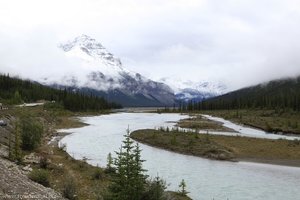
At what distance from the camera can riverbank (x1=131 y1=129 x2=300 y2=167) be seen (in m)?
65.4

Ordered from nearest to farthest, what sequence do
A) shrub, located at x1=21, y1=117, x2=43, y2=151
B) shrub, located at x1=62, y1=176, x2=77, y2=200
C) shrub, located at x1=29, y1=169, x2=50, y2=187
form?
shrub, located at x1=62, y1=176, x2=77, y2=200
shrub, located at x1=29, y1=169, x2=50, y2=187
shrub, located at x1=21, y1=117, x2=43, y2=151

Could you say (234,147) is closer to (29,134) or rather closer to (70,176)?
(29,134)

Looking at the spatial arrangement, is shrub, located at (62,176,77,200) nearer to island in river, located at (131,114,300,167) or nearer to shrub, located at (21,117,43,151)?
shrub, located at (21,117,43,151)

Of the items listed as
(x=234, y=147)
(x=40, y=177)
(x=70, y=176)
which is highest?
(x=40, y=177)

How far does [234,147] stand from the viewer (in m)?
73.2

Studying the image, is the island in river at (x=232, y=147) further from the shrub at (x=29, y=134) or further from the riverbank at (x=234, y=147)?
the shrub at (x=29, y=134)

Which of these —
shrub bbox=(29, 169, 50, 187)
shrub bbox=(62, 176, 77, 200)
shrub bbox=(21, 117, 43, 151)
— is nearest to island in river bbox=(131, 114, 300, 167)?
shrub bbox=(21, 117, 43, 151)

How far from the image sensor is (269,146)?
73188mm

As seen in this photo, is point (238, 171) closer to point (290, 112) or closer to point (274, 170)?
point (274, 170)

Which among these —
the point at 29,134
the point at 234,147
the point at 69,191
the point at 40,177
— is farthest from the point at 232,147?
the point at 69,191

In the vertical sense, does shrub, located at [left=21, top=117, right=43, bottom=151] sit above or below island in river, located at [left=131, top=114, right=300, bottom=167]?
above

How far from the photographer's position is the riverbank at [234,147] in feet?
215

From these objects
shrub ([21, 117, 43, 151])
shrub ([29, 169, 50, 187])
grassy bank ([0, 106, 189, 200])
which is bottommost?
grassy bank ([0, 106, 189, 200])

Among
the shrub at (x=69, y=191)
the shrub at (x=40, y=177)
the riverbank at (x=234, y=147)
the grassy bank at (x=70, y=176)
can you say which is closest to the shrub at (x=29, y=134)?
the grassy bank at (x=70, y=176)
